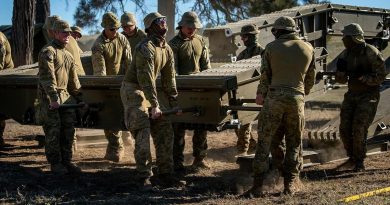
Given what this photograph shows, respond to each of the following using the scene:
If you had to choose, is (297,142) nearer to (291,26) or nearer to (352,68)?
(291,26)

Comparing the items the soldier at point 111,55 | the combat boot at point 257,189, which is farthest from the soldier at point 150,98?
the soldier at point 111,55

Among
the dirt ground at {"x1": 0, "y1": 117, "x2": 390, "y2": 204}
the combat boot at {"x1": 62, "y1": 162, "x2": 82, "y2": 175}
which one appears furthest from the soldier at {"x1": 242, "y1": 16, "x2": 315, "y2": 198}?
the combat boot at {"x1": 62, "y1": 162, "x2": 82, "y2": 175}

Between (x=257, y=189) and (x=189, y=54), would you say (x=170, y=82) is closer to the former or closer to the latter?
(x=189, y=54)

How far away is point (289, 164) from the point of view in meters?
6.87

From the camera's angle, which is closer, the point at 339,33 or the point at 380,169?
the point at 380,169

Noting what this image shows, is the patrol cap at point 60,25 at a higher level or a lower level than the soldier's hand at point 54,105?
higher

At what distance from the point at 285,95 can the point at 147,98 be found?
1.43m

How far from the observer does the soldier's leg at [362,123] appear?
8.28 m

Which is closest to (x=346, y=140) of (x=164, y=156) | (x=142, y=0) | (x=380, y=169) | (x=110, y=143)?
(x=380, y=169)

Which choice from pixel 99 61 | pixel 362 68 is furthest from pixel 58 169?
pixel 362 68

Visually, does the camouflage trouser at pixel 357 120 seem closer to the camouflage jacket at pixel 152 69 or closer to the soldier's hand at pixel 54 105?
the camouflage jacket at pixel 152 69

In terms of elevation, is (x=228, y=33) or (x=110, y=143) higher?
(x=228, y=33)

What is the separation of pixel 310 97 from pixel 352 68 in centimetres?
64

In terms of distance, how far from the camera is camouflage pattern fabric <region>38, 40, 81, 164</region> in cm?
807
